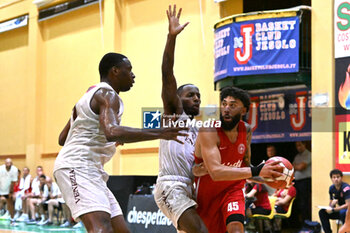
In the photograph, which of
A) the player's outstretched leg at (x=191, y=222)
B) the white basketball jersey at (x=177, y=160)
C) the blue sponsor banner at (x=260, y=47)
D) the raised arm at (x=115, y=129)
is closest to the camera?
the raised arm at (x=115, y=129)

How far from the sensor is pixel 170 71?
243 inches

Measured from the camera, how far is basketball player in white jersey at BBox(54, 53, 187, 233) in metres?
5.09

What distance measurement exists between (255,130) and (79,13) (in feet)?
29.5

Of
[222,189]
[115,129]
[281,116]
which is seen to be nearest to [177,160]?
[222,189]

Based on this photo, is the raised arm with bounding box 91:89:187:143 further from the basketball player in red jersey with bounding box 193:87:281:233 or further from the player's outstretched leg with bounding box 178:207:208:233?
the player's outstretched leg with bounding box 178:207:208:233

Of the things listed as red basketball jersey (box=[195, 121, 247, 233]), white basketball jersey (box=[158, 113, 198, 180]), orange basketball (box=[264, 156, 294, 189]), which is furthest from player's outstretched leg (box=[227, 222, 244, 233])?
white basketball jersey (box=[158, 113, 198, 180])

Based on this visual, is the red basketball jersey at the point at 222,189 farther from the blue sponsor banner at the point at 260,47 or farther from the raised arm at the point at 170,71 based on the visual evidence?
the blue sponsor banner at the point at 260,47

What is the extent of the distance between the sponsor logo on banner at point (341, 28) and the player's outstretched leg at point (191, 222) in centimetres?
874

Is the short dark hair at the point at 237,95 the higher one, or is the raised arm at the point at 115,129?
the short dark hair at the point at 237,95

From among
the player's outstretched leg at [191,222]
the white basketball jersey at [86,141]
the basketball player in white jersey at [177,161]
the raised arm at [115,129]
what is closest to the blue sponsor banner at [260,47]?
the basketball player in white jersey at [177,161]

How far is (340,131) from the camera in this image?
1357 centimetres

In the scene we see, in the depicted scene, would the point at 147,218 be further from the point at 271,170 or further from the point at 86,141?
the point at 86,141

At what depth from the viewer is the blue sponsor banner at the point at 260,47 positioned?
584 inches

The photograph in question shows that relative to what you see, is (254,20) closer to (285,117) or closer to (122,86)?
(285,117)
